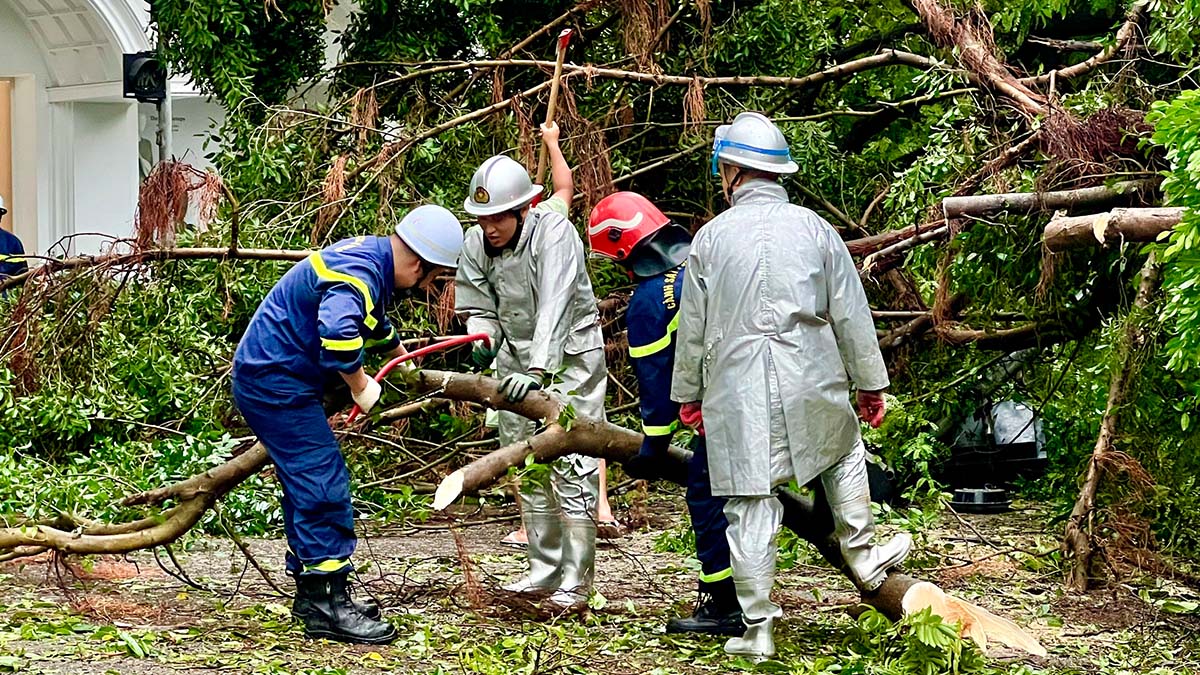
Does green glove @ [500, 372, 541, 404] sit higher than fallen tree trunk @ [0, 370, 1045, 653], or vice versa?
green glove @ [500, 372, 541, 404]

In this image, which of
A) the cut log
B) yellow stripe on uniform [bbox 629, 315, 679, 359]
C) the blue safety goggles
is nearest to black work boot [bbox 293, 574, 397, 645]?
yellow stripe on uniform [bbox 629, 315, 679, 359]

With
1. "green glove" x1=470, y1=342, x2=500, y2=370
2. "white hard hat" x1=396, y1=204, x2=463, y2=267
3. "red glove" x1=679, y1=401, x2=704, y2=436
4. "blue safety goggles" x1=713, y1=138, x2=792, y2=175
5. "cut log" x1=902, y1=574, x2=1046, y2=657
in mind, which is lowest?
"cut log" x1=902, y1=574, x2=1046, y2=657

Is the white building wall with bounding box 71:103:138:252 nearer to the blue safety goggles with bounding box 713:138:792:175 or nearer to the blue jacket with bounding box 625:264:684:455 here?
the blue jacket with bounding box 625:264:684:455

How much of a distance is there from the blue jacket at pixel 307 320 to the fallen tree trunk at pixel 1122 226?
2.35 meters

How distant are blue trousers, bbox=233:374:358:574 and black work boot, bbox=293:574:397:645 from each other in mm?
47

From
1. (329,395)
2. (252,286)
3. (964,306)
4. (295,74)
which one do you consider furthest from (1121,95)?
(295,74)

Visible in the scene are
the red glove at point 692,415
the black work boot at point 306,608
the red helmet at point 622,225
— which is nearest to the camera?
the red glove at point 692,415

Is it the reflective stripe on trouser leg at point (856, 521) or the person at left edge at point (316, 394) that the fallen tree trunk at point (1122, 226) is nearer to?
the reflective stripe on trouser leg at point (856, 521)

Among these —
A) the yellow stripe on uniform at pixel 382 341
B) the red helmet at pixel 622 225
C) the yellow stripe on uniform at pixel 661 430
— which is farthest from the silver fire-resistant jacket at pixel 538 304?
the yellow stripe on uniform at pixel 382 341

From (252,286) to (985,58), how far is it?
3901 millimetres

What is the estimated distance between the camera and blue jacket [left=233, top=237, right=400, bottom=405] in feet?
16.8

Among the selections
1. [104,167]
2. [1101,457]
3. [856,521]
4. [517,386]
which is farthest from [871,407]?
[104,167]

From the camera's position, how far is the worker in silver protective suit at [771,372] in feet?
15.9

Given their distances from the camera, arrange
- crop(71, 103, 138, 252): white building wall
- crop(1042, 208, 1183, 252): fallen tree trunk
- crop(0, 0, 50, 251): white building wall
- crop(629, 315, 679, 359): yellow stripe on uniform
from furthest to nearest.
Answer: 1. crop(71, 103, 138, 252): white building wall
2. crop(0, 0, 50, 251): white building wall
3. crop(629, 315, 679, 359): yellow stripe on uniform
4. crop(1042, 208, 1183, 252): fallen tree trunk
